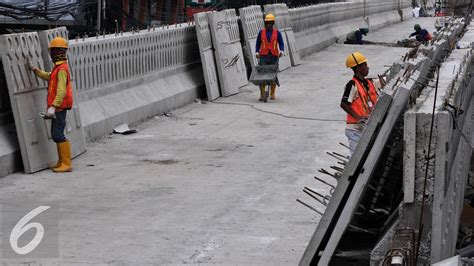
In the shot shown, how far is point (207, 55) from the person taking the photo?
71.9 ft

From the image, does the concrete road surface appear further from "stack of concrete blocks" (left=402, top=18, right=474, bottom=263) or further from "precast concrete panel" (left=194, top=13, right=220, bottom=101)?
"stack of concrete blocks" (left=402, top=18, right=474, bottom=263)

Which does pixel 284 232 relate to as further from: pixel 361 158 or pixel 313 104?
pixel 313 104

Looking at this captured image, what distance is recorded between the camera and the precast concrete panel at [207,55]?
2162cm

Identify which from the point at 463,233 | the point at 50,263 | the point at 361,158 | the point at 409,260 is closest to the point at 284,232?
the point at 463,233

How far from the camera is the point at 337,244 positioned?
23.0 feet

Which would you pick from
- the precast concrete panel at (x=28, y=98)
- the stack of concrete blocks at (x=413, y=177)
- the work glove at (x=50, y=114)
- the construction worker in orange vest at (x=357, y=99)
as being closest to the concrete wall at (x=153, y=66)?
the precast concrete panel at (x=28, y=98)

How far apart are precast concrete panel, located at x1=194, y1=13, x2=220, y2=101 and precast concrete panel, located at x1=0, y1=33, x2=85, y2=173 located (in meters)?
8.10

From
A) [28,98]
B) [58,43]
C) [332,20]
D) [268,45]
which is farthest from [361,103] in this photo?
[332,20]

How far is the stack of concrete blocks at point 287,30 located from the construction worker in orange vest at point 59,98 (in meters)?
15.7

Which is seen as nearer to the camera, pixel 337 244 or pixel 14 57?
pixel 337 244

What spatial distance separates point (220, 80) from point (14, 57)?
9.80 m

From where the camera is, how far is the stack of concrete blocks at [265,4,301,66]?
29.2 meters

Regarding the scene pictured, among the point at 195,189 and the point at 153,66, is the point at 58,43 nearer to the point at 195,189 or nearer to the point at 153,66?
the point at 195,189

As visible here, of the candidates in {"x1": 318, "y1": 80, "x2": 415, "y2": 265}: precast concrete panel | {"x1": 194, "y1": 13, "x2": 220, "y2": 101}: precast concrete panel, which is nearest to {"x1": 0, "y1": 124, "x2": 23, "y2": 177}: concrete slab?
{"x1": 318, "y1": 80, "x2": 415, "y2": 265}: precast concrete panel
